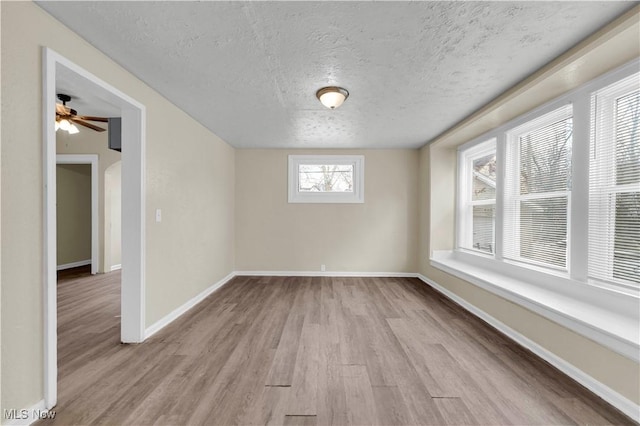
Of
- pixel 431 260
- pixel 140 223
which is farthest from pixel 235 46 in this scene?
pixel 431 260

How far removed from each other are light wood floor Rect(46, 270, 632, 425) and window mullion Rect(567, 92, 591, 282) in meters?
0.91

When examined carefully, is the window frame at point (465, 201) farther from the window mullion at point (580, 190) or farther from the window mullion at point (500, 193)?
the window mullion at point (580, 190)

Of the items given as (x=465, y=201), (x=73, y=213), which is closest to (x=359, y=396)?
(x=465, y=201)

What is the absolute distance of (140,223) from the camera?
237cm

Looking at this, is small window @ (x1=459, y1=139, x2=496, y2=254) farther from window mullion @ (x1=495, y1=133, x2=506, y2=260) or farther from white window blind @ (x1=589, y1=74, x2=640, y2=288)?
white window blind @ (x1=589, y1=74, x2=640, y2=288)

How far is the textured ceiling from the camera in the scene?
4.89 ft

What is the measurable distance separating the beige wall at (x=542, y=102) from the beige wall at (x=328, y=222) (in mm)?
925

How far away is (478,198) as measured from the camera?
383 cm

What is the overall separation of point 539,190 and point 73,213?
831cm

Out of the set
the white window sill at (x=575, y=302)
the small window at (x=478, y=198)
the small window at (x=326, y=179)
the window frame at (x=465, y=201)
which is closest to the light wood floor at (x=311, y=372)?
the white window sill at (x=575, y=302)

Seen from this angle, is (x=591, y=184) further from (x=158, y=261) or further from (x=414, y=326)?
(x=158, y=261)

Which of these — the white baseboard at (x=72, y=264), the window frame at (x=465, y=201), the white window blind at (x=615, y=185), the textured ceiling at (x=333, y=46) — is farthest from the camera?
the white baseboard at (x=72, y=264)

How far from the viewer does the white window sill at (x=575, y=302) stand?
161 cm

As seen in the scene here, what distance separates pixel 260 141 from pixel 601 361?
14.6ft
